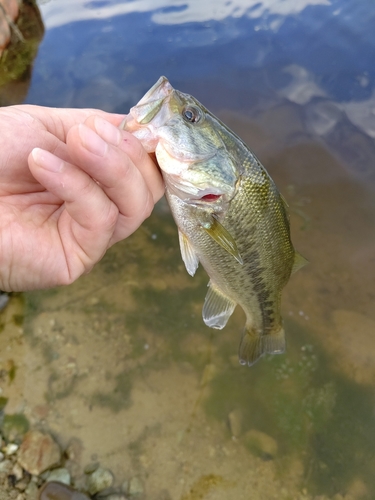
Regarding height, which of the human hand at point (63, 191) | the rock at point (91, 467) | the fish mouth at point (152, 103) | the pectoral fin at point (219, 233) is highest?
the fish mouth at point (152, 103)

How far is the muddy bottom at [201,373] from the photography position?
3533mm

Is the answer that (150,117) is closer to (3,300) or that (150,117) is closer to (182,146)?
(182,146)

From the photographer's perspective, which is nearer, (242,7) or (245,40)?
(245,40)

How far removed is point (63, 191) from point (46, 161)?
14cm

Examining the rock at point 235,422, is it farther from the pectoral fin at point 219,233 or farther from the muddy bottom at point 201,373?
the pectoral fin at point 219,233

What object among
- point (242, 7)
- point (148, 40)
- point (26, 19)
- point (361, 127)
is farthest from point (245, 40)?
point (26, 19)

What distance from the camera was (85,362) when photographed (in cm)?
393

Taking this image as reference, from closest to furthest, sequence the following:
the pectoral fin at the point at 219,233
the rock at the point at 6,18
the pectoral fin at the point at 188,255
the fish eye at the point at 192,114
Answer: the fish eye at the point at 192,114, the pectoral fin at the point at 219,233, the pectoral fin at the point at 188,255, the rock at the point at 6,18

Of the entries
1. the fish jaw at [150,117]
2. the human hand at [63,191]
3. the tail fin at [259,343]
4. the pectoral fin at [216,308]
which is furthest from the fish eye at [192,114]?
the tail fin at [259,343]

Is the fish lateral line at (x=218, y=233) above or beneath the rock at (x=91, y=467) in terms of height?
above

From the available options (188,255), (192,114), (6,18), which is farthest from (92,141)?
(6,18)

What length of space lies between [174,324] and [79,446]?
4.94ft

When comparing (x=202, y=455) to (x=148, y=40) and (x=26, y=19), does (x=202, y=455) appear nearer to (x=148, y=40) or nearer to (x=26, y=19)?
(x=148, y=40)

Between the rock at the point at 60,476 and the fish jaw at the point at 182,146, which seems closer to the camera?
the fish jaw at the point at 182,146
